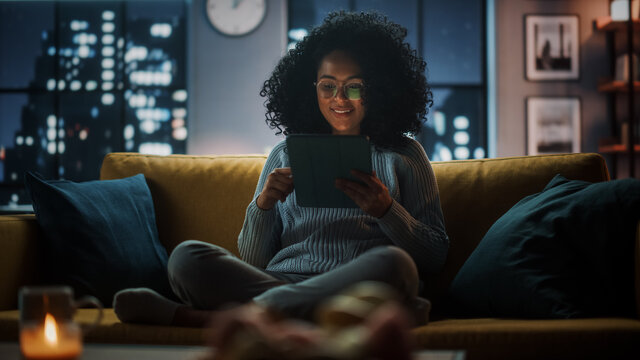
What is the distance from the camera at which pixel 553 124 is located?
16.6 feet

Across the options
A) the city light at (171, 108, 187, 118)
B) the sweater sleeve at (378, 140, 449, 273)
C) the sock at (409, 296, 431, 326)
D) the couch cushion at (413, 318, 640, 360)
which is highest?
the city light at (171, 108, 187, 118)

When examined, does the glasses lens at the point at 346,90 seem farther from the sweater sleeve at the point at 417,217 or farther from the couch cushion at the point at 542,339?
the couch cushion at the point at 542,339

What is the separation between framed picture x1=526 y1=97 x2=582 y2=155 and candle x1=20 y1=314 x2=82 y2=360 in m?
4.89

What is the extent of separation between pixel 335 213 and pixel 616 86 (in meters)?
4.17

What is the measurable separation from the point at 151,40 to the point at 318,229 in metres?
4.75

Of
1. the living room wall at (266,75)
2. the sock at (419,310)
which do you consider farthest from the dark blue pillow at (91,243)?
the living room wall at (266,75)

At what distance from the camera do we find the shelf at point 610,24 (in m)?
4.78

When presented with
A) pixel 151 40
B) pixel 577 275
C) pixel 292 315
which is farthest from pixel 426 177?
pixel 151 40

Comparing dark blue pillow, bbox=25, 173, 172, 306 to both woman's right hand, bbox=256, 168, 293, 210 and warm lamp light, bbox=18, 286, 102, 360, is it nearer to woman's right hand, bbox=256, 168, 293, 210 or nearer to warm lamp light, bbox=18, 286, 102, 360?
woman's right hand, bbox=256, 168, 293, 210

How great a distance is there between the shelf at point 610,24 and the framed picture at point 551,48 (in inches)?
6.9

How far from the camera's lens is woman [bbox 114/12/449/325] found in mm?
1209

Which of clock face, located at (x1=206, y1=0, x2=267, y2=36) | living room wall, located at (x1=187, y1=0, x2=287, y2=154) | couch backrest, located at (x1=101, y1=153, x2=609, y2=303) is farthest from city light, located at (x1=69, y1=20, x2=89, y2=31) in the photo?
couch backrest, located at (x1=101, y1=153, x2=609, y2=303)

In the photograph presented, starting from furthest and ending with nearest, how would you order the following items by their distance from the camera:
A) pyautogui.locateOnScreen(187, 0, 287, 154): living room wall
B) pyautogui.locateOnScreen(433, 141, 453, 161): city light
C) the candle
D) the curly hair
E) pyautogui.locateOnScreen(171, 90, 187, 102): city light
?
pyautogui.locateOnScreen(433, 141, 453, 161): city light, pyautogui.locateOnScreen(171, 90, 187, 102): city light, pyautogui.locateOnScreen(187, 0, 287, 154): living room wall, the curly hair, the candle

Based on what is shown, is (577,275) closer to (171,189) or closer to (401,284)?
(401,284)
